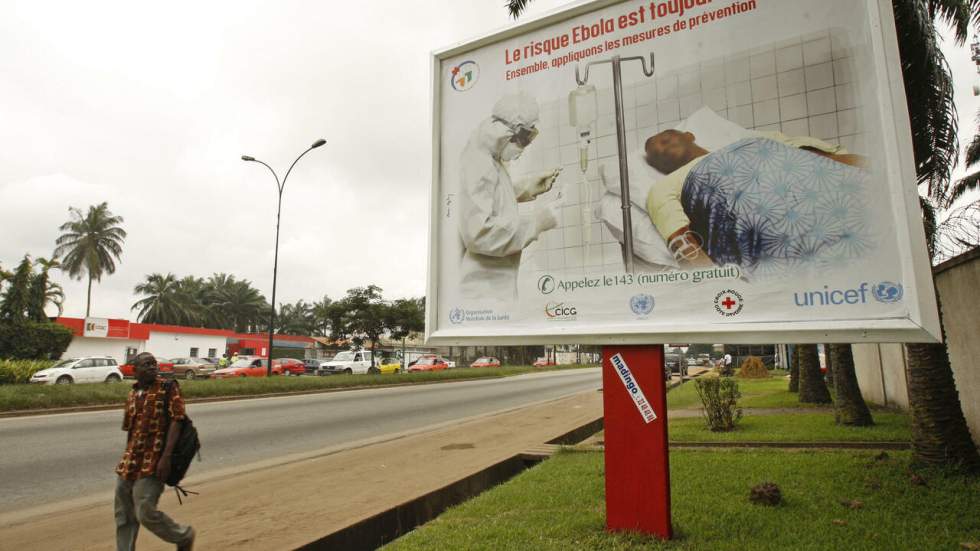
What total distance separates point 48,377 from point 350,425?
59.2ft

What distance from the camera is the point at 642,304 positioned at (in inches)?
154

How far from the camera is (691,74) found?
3986 mm

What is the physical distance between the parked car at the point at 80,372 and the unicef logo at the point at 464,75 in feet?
80.3

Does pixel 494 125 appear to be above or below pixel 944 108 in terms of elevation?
below

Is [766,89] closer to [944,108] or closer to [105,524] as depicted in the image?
[944,108]

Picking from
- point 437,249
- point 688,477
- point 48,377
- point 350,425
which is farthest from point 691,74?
point 48,377

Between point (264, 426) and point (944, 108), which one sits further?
point (264, 426)

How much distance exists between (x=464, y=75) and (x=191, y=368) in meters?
32.8

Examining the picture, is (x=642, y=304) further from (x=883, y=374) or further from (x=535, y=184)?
(x=883, y=374)

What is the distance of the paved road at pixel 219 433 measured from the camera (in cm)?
721

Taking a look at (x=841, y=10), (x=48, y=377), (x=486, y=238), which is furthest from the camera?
(x=48, y=377)

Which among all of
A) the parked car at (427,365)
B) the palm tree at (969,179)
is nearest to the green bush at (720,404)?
the palm tree at (969,179)

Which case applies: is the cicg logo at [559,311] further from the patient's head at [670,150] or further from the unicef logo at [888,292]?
the unicef logo at [888,292]

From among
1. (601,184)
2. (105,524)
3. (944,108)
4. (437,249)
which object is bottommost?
(105,524)
